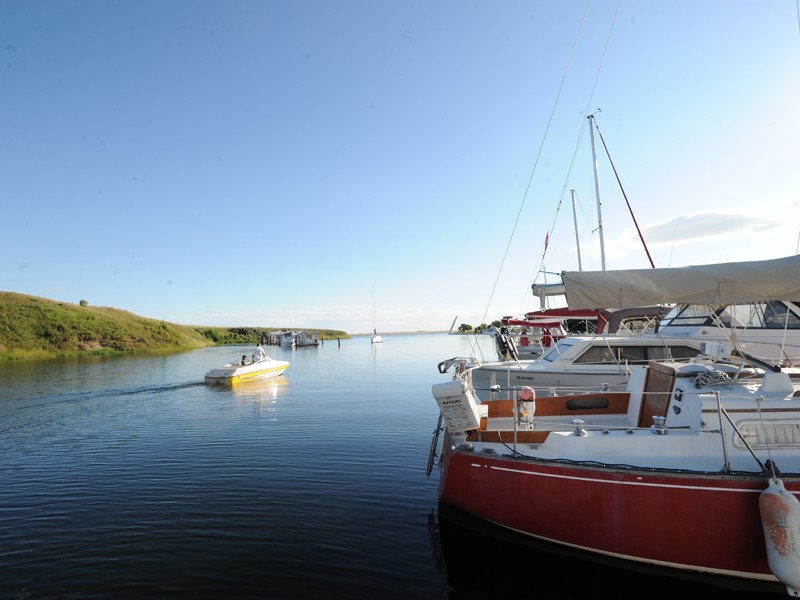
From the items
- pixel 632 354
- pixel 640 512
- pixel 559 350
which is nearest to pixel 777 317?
pixel 632 354

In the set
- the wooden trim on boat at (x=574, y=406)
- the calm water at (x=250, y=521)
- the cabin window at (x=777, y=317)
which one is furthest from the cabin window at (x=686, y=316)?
the calm water at (x=250, y=521)

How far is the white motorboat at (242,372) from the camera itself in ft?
77.4

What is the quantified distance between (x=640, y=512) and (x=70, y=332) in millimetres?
63412

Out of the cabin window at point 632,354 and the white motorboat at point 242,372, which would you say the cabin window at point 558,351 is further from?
the white motorboat at point 242,372

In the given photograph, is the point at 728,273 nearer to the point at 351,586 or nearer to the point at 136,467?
the point at 351,586

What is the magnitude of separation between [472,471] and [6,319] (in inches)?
2520

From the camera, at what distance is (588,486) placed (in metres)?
5.50

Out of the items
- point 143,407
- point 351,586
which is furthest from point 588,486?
point 143,407

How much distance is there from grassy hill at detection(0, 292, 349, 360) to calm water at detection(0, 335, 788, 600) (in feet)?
136

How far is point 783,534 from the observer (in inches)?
181

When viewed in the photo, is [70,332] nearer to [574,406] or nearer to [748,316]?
[574,406]

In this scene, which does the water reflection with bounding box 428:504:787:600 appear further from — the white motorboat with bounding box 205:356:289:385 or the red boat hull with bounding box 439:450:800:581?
the white motorboat with bounding box 205:356:289:385

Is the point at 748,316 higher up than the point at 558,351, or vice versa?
the point at 748,316

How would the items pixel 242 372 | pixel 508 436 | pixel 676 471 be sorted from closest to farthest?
1. pixel 676 471
2. pixel 508 436
3. pixel 242 372
